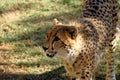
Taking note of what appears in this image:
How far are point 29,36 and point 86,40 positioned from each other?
2230 millimetres

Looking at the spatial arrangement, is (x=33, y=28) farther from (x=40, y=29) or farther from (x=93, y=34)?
(x=93, y=34)

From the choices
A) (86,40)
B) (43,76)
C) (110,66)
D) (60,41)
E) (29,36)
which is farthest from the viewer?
(29,36)

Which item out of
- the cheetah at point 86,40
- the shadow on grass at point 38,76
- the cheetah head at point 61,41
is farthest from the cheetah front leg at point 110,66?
the cheetah head at point 61,41

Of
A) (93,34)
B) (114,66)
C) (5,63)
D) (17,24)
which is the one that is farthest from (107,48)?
(17,24)

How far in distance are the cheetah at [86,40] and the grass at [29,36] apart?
0.82m

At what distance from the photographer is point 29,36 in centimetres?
622

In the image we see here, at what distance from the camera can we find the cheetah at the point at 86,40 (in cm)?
370

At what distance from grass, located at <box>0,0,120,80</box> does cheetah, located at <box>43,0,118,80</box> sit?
825 millimetres

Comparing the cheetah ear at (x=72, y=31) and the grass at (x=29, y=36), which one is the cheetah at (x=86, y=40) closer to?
the cheetah ear at (x=72, y=31)

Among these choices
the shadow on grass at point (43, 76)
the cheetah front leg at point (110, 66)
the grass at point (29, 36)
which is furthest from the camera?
the grass at point (29, 36)

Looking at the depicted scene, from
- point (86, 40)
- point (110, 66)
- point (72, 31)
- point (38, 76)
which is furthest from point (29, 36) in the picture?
point (72, 31)

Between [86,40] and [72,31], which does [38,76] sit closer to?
[86,40]

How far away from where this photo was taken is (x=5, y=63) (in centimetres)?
553

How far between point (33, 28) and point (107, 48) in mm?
1940
